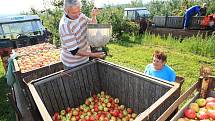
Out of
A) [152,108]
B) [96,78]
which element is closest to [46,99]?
[96,78]

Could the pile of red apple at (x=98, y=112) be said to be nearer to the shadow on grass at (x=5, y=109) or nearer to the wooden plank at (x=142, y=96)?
the wooden plank at (x=142, y=96)

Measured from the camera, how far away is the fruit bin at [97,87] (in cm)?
253

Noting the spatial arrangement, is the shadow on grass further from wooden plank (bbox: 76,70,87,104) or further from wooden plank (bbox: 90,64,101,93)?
wooden plank (bbox: 90,64,101,93)

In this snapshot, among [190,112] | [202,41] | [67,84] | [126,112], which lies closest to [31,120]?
[67,84]

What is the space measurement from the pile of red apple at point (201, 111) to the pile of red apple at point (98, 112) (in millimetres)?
894

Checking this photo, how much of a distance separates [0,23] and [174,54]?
22.2 ft

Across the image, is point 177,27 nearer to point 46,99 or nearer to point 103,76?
point 103,76

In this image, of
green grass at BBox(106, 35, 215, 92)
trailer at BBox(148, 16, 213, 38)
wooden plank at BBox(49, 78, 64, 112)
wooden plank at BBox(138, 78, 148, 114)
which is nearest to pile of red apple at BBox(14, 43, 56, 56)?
green grass at BBox(106, 35, 215, 92)

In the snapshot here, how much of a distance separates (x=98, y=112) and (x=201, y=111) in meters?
1.40

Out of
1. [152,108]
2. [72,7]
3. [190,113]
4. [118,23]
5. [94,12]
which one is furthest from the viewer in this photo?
[118,23]

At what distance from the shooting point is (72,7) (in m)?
2.68

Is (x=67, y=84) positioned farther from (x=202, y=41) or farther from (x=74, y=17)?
(x=202, y=41)

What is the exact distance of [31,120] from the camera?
319cm

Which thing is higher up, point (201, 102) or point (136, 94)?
point (201, 102)
